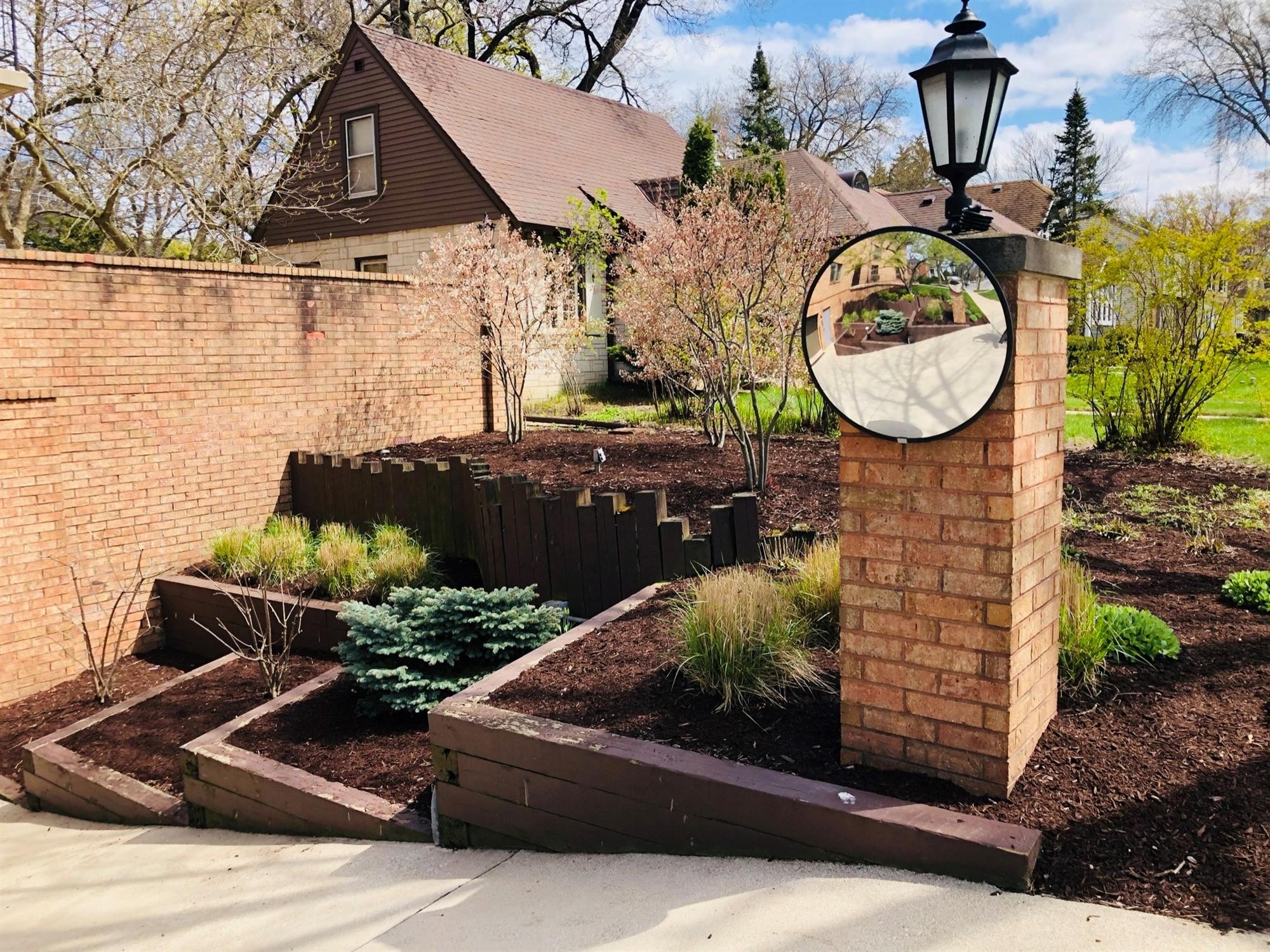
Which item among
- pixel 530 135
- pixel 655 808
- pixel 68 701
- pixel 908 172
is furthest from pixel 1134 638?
pixel 908 172

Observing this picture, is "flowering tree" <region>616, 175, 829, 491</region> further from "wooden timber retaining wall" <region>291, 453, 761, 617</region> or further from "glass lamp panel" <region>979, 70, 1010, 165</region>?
"glass lamp panel" <region>979, 70, 1010, 165</region>

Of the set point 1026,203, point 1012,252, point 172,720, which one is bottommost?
point 172,720

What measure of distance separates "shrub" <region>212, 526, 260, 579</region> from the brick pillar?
609 cm

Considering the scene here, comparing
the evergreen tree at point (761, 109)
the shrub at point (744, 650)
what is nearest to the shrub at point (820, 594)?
the shrub at point (744, 650)

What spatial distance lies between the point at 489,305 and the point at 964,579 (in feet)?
25.3

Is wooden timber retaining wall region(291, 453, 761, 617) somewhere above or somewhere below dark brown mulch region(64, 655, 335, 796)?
above

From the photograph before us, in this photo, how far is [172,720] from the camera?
575cm

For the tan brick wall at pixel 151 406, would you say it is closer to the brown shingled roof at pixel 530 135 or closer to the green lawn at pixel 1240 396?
the brown shingled roof at pixel 530 135

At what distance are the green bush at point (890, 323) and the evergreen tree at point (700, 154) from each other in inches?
543

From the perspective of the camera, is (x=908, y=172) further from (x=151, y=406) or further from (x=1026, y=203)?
(x=151, y=406)

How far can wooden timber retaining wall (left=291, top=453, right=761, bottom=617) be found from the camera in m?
5.13

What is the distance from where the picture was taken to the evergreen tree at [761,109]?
34344mm

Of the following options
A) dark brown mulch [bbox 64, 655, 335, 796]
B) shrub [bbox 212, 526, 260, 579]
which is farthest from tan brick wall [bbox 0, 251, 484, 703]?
dark brown mulch [bbox 64, 655, 335, 796]

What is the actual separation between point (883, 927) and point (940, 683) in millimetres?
790
